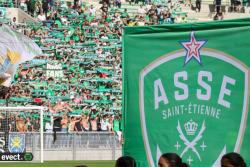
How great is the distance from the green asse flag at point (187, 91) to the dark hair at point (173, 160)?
0.28 meters

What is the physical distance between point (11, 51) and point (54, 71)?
8.35ft

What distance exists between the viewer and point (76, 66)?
41094mm

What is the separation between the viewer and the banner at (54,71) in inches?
1577

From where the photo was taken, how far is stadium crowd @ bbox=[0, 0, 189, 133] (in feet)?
115

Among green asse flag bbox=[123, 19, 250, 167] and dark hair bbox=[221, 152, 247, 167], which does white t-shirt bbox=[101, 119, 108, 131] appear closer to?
green asse flag bbox=[123, 19, 250, 167]

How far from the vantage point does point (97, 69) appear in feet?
135

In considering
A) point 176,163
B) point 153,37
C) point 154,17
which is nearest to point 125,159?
point 176,163

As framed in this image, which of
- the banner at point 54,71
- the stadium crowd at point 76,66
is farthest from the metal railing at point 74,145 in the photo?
the banner at point 54,71

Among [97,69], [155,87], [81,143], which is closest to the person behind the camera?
[155,87]

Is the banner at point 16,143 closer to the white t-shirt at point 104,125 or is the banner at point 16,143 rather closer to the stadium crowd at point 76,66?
the stadium crowd at point 76,66

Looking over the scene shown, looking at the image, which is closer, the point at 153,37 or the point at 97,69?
the point at 153,37

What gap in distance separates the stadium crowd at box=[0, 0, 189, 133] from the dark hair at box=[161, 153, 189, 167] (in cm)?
2504

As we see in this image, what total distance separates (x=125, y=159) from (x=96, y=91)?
32.9m

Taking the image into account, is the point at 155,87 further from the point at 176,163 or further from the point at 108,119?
the point at 108,119
